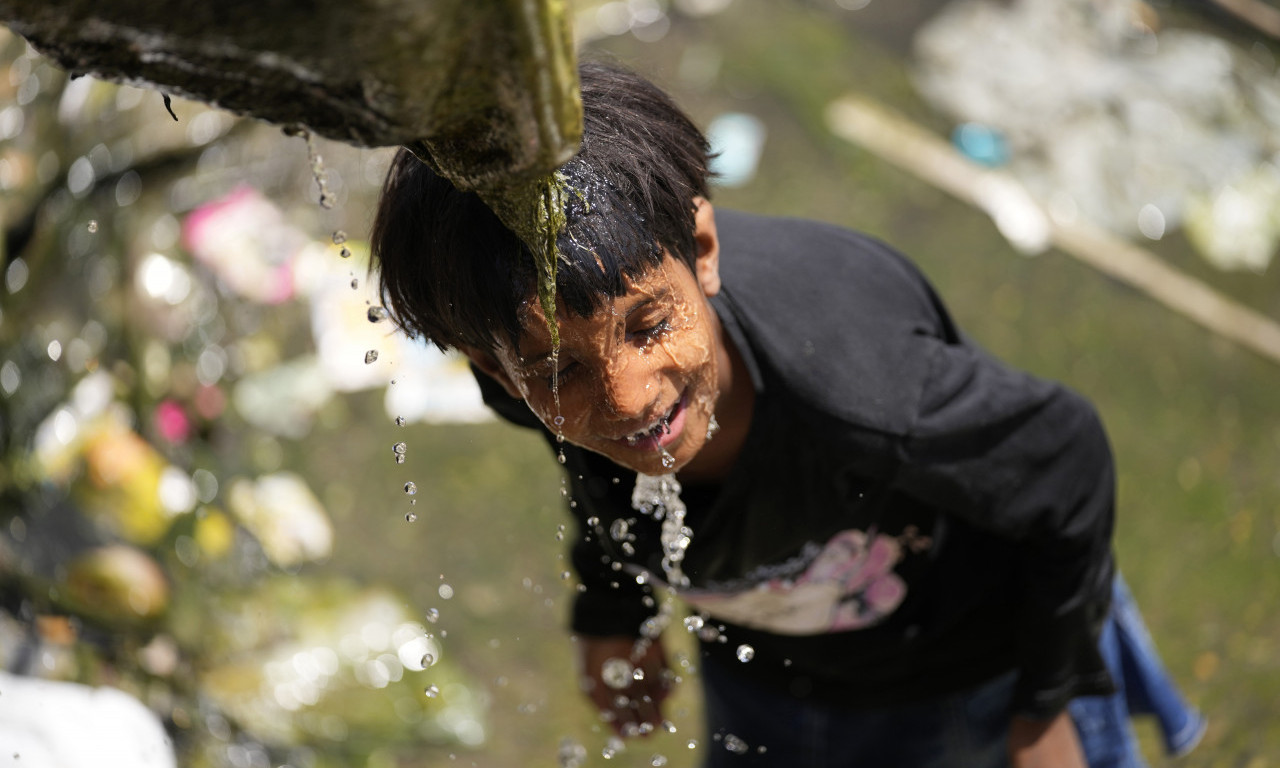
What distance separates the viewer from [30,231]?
3.20 metres

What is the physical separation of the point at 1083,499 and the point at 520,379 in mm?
779

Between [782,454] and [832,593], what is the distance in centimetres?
32

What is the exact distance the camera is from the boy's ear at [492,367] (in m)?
1.44

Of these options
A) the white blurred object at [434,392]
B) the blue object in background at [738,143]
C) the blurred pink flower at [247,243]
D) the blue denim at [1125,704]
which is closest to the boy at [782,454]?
the blue denim at [1125,704]

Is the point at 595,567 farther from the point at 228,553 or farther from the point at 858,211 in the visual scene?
the point at 858,211

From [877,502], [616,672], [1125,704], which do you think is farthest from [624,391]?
[1125,704]

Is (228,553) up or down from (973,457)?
down

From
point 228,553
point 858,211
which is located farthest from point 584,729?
point 858,211

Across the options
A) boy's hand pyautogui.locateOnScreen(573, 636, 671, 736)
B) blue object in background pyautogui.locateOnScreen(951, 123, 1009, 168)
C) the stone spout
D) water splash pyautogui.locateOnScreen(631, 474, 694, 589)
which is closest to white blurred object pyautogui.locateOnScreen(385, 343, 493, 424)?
boy's hand pyautogui.locateOnScreen(573, 636, 671, 736)

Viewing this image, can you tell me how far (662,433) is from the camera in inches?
54.9

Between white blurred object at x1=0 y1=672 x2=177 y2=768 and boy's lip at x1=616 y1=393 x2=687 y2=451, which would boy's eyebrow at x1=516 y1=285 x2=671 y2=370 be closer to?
boy's lip at x1=616 y1=393 x2=687 y2=451

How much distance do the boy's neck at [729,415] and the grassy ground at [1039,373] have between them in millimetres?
1183

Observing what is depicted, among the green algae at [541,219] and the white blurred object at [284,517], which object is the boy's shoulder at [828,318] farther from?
the white blurred object at [284,517]

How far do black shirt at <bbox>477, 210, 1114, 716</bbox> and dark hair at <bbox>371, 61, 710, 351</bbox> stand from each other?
0.22 m
